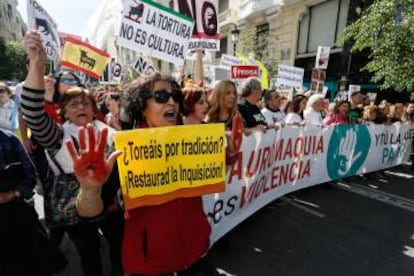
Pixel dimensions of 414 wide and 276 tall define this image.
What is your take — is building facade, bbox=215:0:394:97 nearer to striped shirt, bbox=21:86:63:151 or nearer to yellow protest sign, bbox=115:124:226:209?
yellow protest sign, bbox=115:124:226:209

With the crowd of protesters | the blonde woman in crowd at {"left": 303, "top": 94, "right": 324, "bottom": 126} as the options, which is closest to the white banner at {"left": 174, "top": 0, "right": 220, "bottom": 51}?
the blonde woman in crowd at {"left": 303, "top": 94, "right": 324, "bottom": 126}

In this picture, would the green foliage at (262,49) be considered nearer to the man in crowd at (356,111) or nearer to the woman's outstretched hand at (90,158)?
the man in crowd at (356,111)

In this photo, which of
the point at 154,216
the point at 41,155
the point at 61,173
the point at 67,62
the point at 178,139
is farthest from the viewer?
the point at 67,62

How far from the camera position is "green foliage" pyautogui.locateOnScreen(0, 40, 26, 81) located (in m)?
34.8

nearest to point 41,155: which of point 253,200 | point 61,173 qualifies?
point 61,173

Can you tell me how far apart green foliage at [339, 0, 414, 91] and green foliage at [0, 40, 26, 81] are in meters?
35.8

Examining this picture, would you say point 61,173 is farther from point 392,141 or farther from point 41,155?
point 392,141

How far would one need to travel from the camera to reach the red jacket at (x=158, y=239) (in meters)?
1.73

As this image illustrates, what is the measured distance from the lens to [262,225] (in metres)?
4.04

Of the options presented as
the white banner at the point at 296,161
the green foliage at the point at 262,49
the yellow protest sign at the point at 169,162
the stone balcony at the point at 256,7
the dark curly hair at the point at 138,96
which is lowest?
the white banner at the point at 296,161

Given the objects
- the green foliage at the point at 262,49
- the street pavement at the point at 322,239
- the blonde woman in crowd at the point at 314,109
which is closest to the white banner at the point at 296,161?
the street pavement at the point at 322,239

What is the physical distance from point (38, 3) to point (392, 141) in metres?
6.79

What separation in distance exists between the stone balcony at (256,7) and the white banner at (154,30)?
14557 millimetres

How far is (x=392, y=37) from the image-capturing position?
23.3 feet
